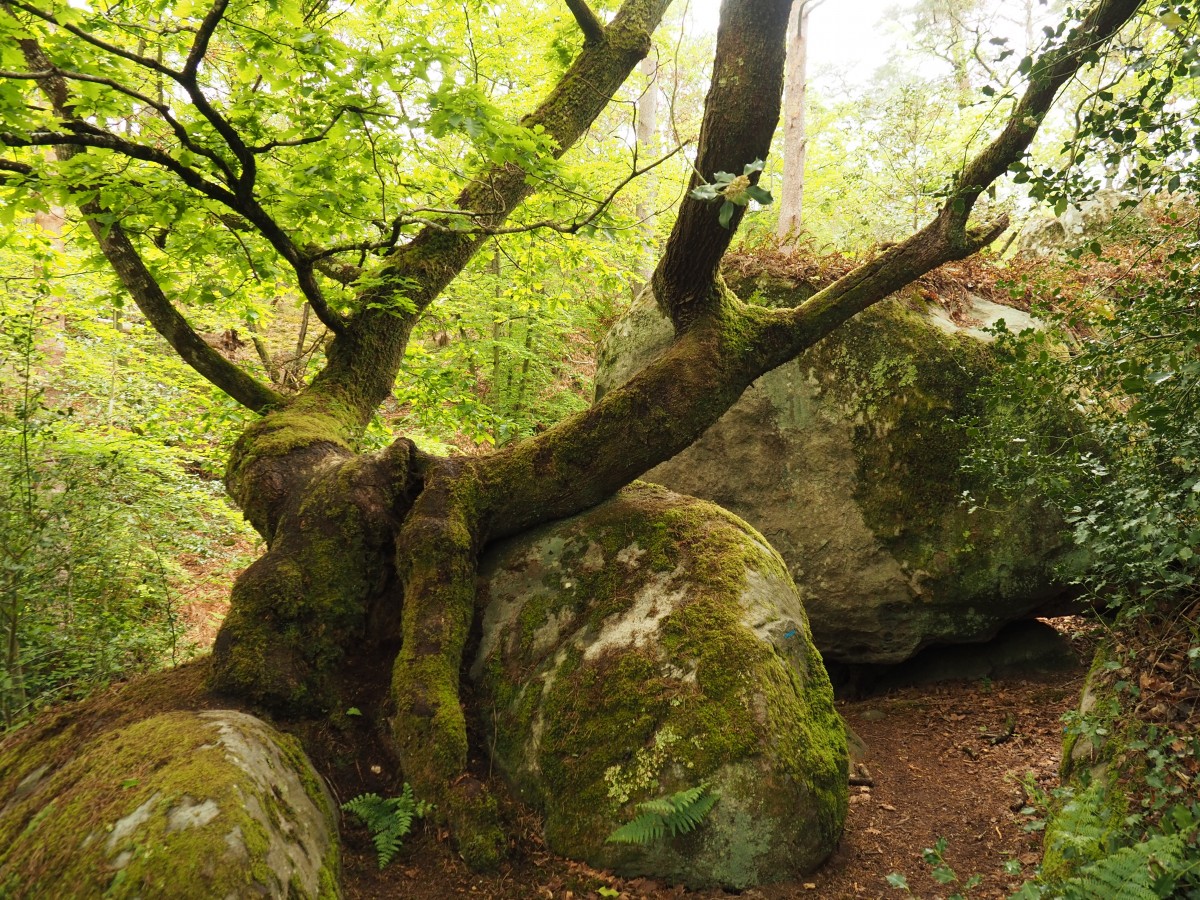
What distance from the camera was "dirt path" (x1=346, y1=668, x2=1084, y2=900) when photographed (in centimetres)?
323

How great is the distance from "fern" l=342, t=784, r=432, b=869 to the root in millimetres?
73

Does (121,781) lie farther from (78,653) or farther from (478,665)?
(78,653)

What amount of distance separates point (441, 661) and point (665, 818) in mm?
1509

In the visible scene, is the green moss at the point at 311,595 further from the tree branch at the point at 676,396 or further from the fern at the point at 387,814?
the tree branch at the point at 676,396

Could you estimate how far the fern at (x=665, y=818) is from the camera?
10.4 ft

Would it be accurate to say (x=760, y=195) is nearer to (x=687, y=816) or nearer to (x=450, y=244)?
(x=687, y=816)

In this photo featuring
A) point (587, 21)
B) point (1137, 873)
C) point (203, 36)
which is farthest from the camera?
point (587, 21)

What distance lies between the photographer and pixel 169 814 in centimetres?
256

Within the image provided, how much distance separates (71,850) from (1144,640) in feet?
16.9

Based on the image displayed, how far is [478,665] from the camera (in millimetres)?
4203

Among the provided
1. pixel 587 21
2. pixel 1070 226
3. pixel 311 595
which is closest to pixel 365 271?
pixel 311 595

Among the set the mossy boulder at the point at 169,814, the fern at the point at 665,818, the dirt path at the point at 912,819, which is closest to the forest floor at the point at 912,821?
the dirt path at the point at 912,819

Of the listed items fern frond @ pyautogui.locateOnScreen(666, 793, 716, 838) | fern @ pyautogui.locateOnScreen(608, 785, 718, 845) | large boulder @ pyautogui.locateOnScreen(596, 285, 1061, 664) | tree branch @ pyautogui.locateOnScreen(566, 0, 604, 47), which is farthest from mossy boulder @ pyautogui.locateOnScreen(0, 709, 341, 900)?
tree branch @ pyautogui.locateOnScreen(566, 0, 604, 47)

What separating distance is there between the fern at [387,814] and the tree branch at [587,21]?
19.7ft
